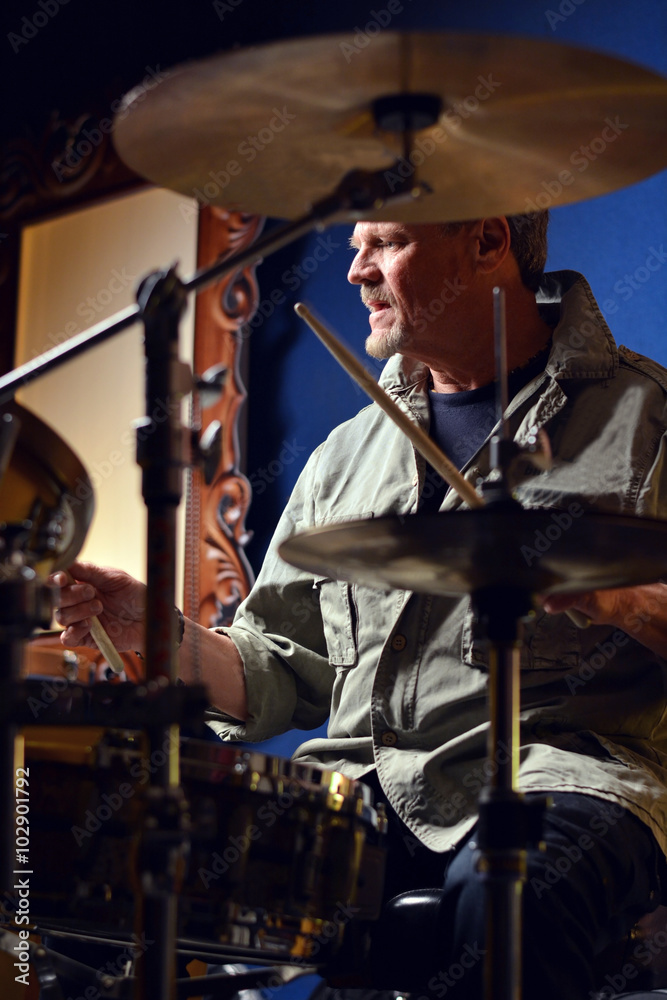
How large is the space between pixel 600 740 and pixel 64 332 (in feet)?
5.36

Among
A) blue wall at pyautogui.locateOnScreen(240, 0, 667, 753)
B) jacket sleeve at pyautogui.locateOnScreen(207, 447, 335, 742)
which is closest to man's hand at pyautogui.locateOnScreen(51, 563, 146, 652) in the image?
jacket sleeve at pyautogui.locateOnScreen(207, 447, 335, 742)

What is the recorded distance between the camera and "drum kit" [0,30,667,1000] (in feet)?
2.48

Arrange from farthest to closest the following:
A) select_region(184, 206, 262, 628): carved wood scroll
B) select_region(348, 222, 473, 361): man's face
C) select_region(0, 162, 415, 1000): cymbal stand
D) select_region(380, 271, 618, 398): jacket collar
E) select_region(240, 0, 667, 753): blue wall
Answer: select_region(184, 206, 262, 628): carved wood scroll → select_region(240, 0, 667, 753): blue wall → select_region(348, 222, 473, 361): man's face → select_region(380, 271, 618, 398): jacket collar → select_region(0, 162, 415, 1000): cymbal stand

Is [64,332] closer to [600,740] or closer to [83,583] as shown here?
[83,583]

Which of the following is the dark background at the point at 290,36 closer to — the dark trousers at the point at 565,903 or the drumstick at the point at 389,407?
the drumstick at the point at 389,407

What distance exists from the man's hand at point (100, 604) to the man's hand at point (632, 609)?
0.46 meters

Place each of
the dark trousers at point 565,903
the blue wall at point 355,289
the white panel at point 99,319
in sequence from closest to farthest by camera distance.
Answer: the dark trousers at point 565,903, the blue wall at point 355,289, the white panel at point 99,319

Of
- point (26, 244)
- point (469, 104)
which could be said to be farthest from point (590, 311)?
point (26, 244)

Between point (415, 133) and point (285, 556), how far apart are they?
1.12 ft

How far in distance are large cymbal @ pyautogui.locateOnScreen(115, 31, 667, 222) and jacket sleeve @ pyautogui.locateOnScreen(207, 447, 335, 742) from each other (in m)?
0.60

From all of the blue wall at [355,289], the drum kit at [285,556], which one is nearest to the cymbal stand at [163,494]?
the drum kit at [285,556]

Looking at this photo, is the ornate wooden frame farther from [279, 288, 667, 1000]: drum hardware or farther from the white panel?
[279, 288, 667, 1000]: drum hardware

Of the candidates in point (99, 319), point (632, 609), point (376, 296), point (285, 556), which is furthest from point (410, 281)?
point (99, 319)

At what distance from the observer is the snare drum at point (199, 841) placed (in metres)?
0.88
